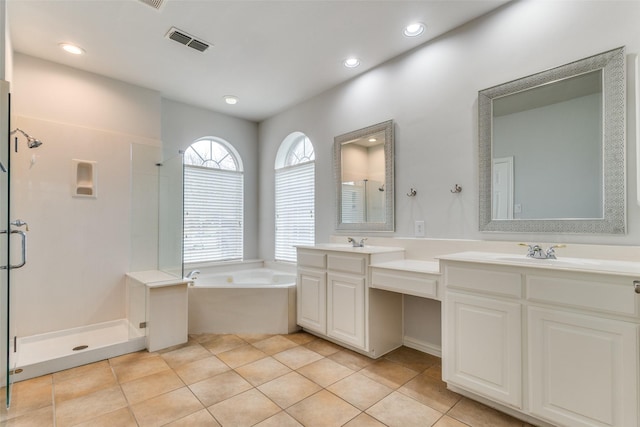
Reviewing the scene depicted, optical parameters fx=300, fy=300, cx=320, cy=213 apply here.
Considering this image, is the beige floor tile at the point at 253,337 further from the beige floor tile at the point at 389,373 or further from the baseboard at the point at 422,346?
the baseboard at the point at 422,346

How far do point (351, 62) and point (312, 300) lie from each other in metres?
2.42

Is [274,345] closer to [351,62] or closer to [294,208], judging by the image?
[294,208]

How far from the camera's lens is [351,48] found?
2.79 metres

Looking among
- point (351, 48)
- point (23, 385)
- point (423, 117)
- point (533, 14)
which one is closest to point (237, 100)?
point (351, 48)

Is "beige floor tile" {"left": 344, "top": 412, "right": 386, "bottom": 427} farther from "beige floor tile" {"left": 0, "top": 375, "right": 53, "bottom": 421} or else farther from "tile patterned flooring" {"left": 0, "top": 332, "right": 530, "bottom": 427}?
"beige floor tile" {"left": 0, "top": 375, "right": 53, "bottom": 421}

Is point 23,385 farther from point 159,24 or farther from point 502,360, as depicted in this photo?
point 502,360

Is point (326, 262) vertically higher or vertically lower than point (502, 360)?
higher

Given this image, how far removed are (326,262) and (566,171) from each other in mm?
1947

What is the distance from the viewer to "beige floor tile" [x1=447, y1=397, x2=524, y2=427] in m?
1.72

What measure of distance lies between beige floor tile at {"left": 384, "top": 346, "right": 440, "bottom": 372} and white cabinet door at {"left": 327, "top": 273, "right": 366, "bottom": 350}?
0.31m

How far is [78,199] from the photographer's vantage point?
309cm

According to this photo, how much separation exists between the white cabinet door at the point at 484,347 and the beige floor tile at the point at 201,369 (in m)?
1.69

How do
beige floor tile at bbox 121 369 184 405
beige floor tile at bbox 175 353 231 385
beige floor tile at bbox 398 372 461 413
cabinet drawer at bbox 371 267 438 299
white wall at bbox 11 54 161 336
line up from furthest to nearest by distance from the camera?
white wall at bbox 11 54 161 336, beige floor tile at bbox 175 353 231 385, cabinet drawer at bbox 371 267 438 299, beige floor tile at bbox 121 369 184 405, beige floor tile at bbox 398 372 461 413

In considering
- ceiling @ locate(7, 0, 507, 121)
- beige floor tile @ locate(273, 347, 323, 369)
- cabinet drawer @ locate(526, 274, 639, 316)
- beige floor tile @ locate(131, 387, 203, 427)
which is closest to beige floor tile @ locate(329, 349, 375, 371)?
beige floor tile @ locate(273, 347, 323, 369)
